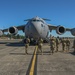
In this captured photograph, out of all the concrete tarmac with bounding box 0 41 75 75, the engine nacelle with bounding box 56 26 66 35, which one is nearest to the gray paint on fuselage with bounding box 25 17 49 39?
the engine nacelle with bounding box 56 26 66 35

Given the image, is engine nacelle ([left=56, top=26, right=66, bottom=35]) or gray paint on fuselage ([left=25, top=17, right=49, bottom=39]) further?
engine nacelle ([left=56, top=26, right=66, bottom=35])

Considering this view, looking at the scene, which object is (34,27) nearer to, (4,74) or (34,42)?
(34,42)

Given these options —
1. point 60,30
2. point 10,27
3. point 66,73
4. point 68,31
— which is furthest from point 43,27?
point 66,73

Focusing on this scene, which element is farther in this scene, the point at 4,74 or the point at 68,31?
the point at 68,31

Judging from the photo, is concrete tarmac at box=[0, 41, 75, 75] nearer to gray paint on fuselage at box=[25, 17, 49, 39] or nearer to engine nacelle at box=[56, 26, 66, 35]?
gray paint on fuselage at box=[25, 17, 49, 39]

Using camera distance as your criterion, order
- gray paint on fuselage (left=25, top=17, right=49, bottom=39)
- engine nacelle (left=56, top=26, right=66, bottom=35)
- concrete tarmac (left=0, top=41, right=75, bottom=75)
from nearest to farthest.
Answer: concrete tarmac (left=0, top=41, right=75, bottom=75)
gray paint on fuselage (left=25, top=17, right=49, bottom=39)
engine nacelle (left=56, top=26, right=66, bottom=35)

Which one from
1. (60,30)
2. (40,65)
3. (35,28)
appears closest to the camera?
(40,65)

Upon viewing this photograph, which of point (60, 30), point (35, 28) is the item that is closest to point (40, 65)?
point (35, 28)

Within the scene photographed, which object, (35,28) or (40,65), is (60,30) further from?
(40,65)

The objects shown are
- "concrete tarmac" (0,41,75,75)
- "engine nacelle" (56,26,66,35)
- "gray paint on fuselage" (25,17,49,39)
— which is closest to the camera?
"concrete tarmac" (0,41,75,75)

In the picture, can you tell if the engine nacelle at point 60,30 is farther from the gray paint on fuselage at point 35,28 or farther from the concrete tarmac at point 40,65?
the concrete tarmac at point 40,65

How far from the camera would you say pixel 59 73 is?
827 cm

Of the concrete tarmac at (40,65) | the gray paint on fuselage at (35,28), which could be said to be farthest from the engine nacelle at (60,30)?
the concrete tarmac at (40,65)

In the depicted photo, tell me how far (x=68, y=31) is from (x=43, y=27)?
11.7m
